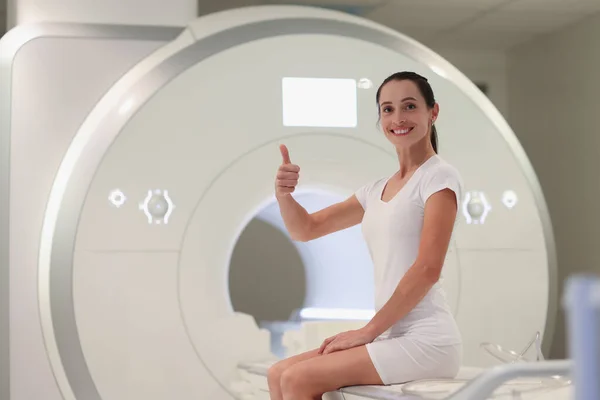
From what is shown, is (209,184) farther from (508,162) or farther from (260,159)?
(508,162)

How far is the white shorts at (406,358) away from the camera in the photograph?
160 centimetres

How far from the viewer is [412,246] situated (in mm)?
1652

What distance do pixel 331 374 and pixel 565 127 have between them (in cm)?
241

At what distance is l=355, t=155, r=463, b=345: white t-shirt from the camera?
5.32ft

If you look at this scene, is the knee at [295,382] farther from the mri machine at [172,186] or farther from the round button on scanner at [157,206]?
the round button on scanner at [157,206]

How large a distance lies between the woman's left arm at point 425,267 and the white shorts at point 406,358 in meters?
0.03

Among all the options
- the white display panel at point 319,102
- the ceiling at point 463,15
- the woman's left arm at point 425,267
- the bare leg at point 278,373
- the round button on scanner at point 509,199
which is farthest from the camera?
the ceiling at point 463,15

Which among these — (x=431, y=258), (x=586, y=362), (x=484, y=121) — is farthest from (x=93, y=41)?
(x=586, y=362)

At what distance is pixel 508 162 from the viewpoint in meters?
2.59

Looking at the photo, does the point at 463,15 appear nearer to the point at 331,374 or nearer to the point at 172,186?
the point at 172,186

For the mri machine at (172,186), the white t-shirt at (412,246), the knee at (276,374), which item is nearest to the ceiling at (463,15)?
the mri machine at (172,186)

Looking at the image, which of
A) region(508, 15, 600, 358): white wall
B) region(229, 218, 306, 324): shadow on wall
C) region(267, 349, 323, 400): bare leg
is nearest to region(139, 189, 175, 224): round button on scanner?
region(267, 349, 323, 400): bare leg

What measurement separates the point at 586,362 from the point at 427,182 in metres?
0.81

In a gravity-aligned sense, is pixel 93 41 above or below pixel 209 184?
above
